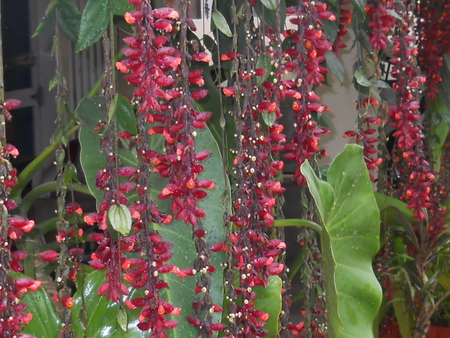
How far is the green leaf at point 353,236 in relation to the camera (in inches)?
36.5

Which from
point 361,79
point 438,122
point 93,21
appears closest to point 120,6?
point 93,21

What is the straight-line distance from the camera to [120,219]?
52 cm

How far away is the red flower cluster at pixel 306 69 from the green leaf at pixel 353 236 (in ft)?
0.22

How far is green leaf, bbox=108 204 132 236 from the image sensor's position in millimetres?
513

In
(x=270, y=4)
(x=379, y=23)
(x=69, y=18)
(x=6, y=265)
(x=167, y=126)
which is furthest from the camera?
(x=379, y=23)

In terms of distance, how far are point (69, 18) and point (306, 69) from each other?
37 cm

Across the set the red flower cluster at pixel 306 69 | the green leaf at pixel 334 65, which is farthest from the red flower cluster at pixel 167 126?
the green leaf at pixel 334 65

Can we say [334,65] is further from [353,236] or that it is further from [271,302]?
[271,302]

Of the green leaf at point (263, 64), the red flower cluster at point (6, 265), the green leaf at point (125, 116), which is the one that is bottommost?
the red flower cluster at point (6, 265)

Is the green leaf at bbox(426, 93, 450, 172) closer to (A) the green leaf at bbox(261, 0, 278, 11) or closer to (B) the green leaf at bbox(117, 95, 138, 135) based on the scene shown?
(A) the green leaf at bbox(261, 0, 278, 11)

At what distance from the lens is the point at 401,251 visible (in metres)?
1.77

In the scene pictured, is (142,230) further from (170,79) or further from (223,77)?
(223,77)

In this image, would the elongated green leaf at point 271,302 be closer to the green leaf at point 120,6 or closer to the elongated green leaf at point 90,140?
the elongated green leaf at point 90,140

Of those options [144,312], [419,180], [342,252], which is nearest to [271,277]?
[342,252]
